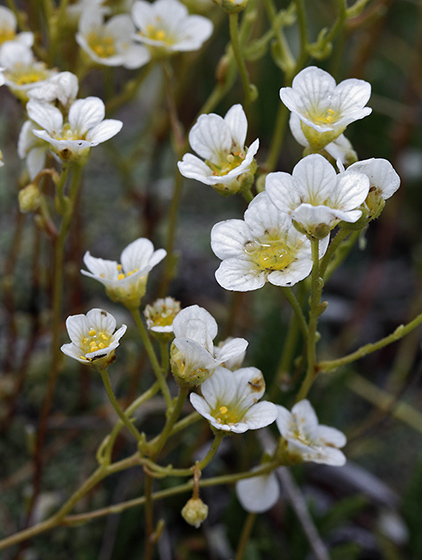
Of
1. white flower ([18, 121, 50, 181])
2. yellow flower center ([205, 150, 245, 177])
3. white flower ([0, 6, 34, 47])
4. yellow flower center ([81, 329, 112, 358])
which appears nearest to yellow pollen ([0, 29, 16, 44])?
white flower ([0, 6, 34, 47])

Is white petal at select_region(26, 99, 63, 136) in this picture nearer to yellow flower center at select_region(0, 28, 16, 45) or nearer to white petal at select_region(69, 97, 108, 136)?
white petal at select_region(69, 97, 108, 136)

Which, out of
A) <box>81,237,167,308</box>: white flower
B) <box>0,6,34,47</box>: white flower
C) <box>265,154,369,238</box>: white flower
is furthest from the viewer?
<box>0,6,34,47</box>: white flower

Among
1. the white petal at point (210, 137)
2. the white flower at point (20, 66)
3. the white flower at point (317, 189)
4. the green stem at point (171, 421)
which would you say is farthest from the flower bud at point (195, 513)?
the white flower at point (20, 66)

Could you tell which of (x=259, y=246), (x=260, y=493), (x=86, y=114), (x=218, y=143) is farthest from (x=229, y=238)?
(x=260, y=493)

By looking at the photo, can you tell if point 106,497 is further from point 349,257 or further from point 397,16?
point 397,16

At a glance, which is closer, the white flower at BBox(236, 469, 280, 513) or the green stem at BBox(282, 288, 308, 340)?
the green stem at BBox(282, 288, 308, 340)

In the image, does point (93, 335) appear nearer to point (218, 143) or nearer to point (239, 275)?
point (239, 275)

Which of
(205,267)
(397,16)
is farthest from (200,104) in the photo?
(397,16)
